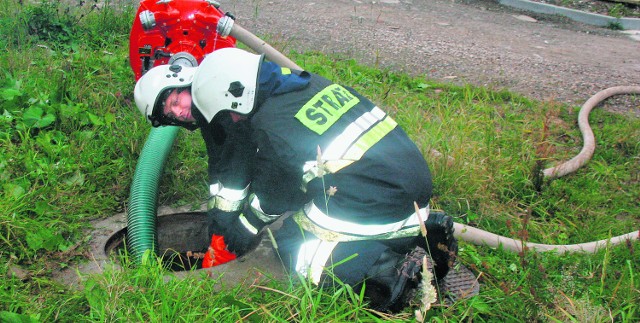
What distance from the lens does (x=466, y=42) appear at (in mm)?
7051

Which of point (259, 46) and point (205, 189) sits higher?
point (259, 46)

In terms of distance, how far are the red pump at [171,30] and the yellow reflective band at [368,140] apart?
1.62 metres

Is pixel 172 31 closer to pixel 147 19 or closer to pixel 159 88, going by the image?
pixel 147 19

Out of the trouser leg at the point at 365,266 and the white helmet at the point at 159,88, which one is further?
the white helmet at the point at 159,88

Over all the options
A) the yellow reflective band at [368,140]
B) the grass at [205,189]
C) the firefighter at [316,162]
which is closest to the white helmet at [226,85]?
the firefighter at [316,162]

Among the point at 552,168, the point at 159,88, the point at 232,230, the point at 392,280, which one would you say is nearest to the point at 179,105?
the point at 159,88

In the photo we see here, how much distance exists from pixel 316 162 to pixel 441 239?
0.76 m

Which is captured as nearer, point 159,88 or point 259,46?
point 159,88

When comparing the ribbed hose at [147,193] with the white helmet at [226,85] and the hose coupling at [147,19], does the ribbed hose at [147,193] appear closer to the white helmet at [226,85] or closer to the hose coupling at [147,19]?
the hose coupling at [147,19]

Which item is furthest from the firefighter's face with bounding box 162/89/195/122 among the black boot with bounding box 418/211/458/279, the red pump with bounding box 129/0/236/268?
the black boot with bounding box 418/211/458/279

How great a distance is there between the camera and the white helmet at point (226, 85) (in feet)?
10.0

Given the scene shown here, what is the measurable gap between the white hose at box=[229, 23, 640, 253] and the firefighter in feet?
1.93

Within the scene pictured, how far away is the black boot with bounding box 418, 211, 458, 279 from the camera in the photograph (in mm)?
3098

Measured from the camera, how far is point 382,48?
21.9 ft
